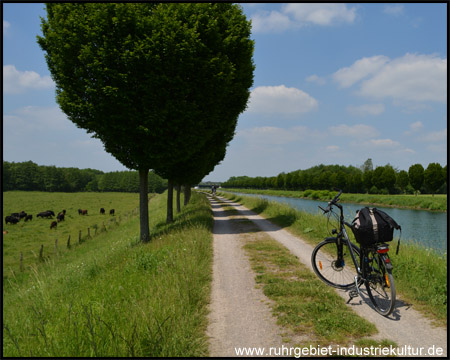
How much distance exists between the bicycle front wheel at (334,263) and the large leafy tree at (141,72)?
9.66 meters

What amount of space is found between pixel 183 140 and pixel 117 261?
6721mm

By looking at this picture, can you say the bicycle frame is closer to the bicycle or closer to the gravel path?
the bicycle

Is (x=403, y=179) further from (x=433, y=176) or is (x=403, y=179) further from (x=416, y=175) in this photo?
(x=433, y=176)

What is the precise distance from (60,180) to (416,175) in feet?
412

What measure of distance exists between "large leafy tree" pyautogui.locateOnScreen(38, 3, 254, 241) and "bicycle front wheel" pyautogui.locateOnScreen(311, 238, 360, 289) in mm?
9664

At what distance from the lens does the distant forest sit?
104062mm

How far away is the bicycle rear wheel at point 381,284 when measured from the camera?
473 cm

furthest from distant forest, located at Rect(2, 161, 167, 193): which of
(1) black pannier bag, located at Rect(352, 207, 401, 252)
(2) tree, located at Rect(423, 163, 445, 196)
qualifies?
(1) black pannier bag, located at Rect(352, 207, 401, 252)

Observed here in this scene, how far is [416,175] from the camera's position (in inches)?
2231

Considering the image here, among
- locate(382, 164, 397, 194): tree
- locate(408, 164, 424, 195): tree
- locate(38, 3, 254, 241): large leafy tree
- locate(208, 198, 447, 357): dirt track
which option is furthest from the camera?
locate(382, 164, 397, 194): tree

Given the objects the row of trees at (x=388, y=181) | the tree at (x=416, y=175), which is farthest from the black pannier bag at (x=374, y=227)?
the tree at (x=416, y=175)

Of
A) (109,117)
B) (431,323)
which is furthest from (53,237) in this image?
(431,323)

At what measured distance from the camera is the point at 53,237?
29812 millimetres

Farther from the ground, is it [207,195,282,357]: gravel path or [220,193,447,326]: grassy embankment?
[220,193,447,326]: grassy embankment
